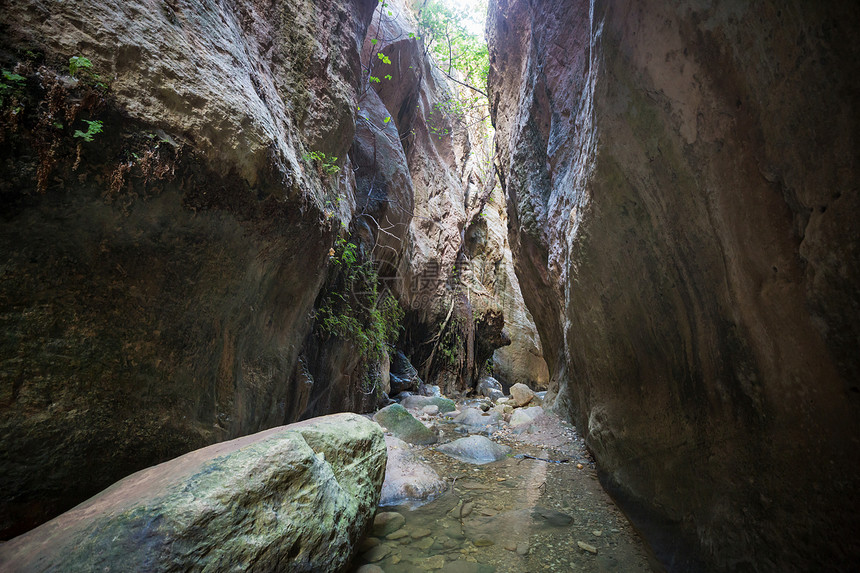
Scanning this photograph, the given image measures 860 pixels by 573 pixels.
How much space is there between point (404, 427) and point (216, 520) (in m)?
4.14

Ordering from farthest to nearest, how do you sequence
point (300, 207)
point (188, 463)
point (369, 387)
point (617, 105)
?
1. point (369, 387)
2. point (300, 207)
3. point (617, 105)
4. point (188, 463)

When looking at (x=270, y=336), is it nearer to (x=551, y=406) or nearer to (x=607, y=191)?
(x=607, y=191)

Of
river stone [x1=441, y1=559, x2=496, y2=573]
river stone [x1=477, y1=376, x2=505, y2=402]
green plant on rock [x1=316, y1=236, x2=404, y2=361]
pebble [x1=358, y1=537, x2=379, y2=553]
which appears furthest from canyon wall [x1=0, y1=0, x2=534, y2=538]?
river stone [x1=477, y1=376, x2=505, y2=402]

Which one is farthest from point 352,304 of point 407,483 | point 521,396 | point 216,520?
point 521,396

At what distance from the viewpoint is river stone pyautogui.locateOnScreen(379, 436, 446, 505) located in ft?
10.6

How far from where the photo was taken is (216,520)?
4.92 feet

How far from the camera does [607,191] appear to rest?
2.39 metres

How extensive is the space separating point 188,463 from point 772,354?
2.54m

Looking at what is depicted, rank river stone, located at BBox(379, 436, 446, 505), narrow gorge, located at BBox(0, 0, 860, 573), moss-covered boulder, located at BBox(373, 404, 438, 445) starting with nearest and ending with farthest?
narrow gorge, located at BBox(0, 0, 860, 573)
river stone, located at BBox(379, 436, 446, 505)
moss-covered boulder, located at BBox(373, 404, 438, 445)

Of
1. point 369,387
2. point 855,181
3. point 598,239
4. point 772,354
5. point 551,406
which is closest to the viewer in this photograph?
point 855,181

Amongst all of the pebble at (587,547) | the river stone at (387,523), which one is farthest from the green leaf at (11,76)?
the pebble at (587,547)

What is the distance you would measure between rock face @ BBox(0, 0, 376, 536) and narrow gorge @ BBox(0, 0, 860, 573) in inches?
0.5

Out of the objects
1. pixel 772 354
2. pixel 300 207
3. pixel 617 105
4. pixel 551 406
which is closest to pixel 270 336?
pixel 300 207

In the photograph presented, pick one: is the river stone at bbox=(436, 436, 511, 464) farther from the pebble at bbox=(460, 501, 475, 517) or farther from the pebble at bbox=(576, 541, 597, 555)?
the pebble at bbox=(576, 541, 597, 555)
